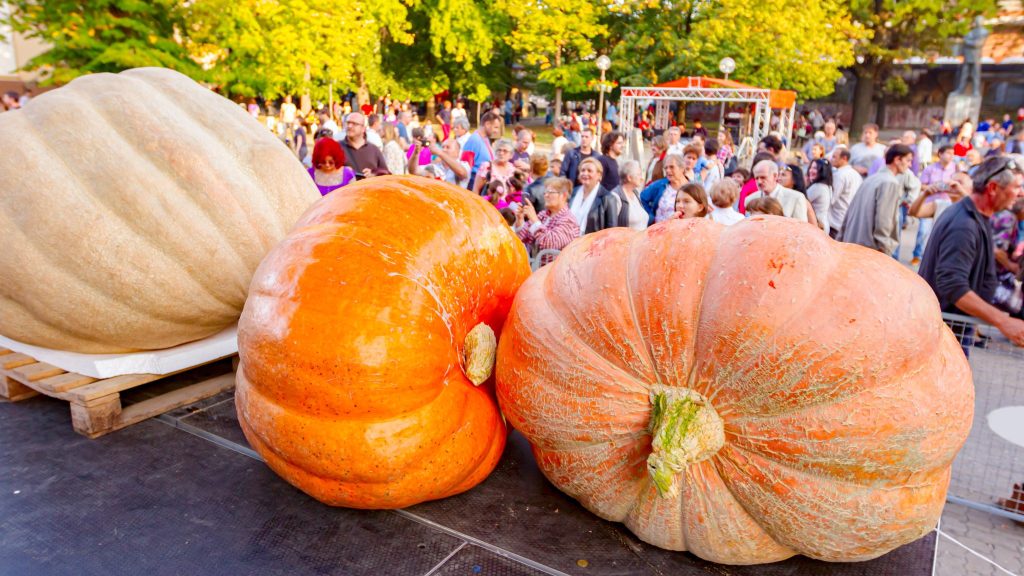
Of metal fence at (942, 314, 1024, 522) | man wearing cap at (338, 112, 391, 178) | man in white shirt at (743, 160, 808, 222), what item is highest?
man wearing cap at (338, 112, 391, 178)

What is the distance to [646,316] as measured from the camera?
2188 mm

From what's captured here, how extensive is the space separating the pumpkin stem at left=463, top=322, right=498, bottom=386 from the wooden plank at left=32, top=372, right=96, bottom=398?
2.13 metres

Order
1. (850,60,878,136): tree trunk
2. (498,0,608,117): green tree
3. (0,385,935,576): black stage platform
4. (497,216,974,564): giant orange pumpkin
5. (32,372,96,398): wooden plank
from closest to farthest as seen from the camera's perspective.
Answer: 1. (497,216,974,564): giant orange pumpkin
2. (0,385,935,576): black stage platform
3. (32,372,96,398): wooden plank
4. (498,0,608,117): green tree
5. (850,60,878,136): tree trunk

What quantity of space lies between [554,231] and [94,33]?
13798 millimetres

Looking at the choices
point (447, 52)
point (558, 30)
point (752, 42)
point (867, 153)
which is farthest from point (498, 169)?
point (447, 52)

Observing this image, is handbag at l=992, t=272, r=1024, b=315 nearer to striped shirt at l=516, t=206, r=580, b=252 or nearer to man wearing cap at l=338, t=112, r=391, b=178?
striped shirt at l=516, t=206, r=580, b=252

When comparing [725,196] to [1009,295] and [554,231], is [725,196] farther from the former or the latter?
[1009,295]

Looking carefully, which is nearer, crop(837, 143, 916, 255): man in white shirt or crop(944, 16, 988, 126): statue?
crop(837, 143, 916, 255): man in white shirt

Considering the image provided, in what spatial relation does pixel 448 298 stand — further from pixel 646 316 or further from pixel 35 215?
pixel 35 215

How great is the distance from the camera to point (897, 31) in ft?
103

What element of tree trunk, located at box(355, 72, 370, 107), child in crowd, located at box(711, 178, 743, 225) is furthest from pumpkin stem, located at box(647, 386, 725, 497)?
tree trunk, located at box(355, 72, 370, 107)

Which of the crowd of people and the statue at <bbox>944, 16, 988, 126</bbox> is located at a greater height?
the statue at <bbox>944, 16, 988, 126</bbox>

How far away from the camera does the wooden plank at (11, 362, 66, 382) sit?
138 inches


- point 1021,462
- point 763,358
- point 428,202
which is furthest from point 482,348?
point 1021,462
